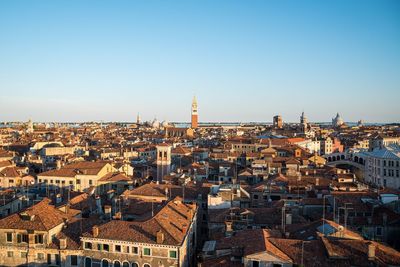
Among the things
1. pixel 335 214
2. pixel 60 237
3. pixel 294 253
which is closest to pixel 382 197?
pixel 335 214

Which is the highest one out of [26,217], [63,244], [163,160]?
[163,160]

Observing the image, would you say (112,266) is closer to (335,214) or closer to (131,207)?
(131,207)

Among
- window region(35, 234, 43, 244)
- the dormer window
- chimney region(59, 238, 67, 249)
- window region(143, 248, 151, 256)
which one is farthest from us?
the dormer window

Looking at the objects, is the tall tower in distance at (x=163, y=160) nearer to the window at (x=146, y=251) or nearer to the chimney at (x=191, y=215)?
the chimney at (x=191, y=215)

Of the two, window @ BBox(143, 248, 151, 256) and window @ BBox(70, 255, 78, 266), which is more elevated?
window @ BBox(143, 248, 151, 256)

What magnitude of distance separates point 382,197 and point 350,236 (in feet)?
35.1

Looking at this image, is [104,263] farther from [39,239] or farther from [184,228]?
[184,228]

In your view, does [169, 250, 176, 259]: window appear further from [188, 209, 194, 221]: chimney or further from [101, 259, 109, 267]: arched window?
[188, 209, 194, 221]: chimney

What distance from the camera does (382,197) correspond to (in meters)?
31.4

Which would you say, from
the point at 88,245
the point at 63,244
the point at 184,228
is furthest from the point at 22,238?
the point at 184,228

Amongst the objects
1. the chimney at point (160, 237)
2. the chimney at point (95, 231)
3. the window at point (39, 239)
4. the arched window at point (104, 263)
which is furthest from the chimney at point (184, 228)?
the window at point (39, 239)

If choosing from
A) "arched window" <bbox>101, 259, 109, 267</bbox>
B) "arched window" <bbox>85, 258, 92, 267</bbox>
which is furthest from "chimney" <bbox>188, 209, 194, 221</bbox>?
"arched window" <bbox>85, 258, 92, 267</bbox>

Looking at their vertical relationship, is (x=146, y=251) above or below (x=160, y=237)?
below

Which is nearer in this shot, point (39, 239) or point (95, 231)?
point (95, 231)
